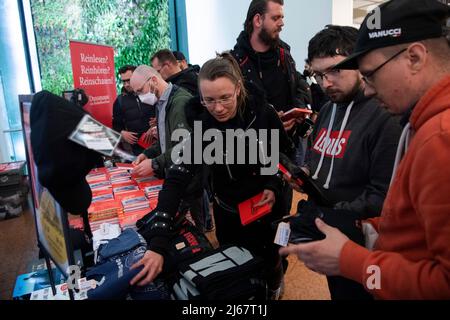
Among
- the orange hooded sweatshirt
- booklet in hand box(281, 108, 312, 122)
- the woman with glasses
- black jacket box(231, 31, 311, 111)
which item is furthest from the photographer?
black jacket box(231, 31, 311, 111)

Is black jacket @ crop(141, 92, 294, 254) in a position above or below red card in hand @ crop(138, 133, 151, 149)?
above

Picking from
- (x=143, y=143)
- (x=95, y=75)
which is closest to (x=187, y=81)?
(x=143, y=143)

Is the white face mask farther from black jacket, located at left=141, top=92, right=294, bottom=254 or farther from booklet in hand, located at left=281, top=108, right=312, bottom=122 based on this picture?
booklet in hand, located at left=281, top=108, right=312, bottom=122

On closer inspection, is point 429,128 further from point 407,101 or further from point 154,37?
point 154,37

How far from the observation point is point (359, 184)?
128 centimetres

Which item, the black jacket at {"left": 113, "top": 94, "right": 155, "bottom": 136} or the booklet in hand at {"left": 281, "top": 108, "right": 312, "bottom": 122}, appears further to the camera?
the black jacket at {"left": 113, "top": 94, "right": 155, "bottom": 136}

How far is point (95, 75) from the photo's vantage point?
14.6ft

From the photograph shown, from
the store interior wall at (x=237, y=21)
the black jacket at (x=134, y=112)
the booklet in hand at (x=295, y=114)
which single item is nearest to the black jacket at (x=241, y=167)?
the booklet in hand at (x=295, y=114)

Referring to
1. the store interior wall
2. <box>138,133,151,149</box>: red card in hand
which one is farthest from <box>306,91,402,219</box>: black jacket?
the store interior wall

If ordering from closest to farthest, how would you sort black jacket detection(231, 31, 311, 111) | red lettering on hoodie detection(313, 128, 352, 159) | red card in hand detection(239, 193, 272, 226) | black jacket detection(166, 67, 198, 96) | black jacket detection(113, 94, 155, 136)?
1. red lettering on hoodie detection(313, 128, 352, 159)
2. red card in hand detection(239, 193, 272, 226)
3. black jacket detection(231, 31, 311, 111)
4. black jacket detection(166, 67, 198, 96)
5. black jacket detection(113, 94, 155, 136)

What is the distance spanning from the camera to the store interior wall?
15.0ft

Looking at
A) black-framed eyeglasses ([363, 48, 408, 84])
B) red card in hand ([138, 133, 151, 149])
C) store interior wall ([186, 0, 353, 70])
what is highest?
store interior wall ([186, 0, 353, 70])

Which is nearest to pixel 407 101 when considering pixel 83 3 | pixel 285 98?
pixel 285 98

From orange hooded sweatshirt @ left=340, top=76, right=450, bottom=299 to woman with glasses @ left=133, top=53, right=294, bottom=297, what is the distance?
783 mm
